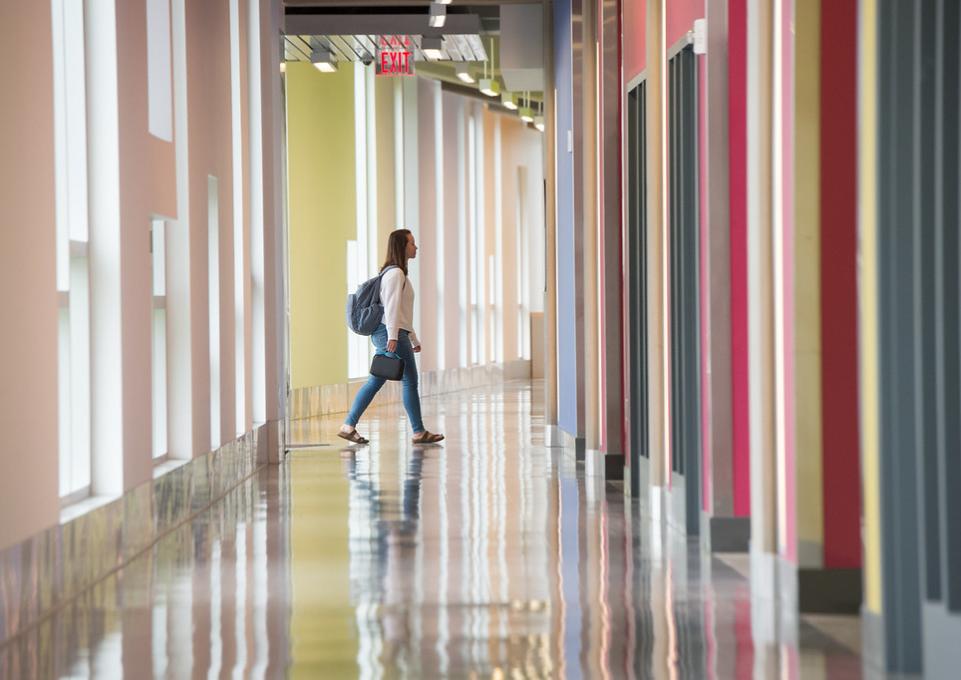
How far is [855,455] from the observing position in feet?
15.5

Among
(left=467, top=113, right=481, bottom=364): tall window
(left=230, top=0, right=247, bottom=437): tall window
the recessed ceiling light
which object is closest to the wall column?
(left=230, top=0, right=247, bottom=437): tall window

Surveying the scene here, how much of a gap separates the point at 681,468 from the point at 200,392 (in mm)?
2668

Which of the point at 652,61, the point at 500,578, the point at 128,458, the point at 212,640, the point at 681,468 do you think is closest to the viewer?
the point at 212,640

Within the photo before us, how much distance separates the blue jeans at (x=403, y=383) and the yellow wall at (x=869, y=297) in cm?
815

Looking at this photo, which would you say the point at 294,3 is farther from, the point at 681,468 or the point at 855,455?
the point at 855,455

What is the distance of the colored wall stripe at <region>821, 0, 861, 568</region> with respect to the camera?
15.4 ft

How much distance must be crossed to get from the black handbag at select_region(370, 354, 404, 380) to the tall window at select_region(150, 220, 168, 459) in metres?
4.43

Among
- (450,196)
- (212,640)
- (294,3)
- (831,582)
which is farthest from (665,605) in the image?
(450,196)

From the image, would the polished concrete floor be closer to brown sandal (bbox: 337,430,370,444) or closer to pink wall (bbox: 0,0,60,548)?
pink wall (bbox: 0,0,60,548)

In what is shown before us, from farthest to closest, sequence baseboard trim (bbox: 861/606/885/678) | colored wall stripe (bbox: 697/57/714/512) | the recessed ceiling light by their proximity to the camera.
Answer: the recessed ceiling light
colored wall stripe (bbox: 697/57/714/512)
baseboard trim (bbox: 861/606/885/678)

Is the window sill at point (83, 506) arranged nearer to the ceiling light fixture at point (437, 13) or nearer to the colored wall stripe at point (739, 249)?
the colored wall stripe at point (739, 249)

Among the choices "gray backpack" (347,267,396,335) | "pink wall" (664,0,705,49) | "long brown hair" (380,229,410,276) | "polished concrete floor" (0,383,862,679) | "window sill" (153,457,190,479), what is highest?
"pink wall" (664,0,705,49)

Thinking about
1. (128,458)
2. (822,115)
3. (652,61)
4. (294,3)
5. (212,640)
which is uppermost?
(294,3)

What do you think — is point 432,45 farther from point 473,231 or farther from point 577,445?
point 473,231
